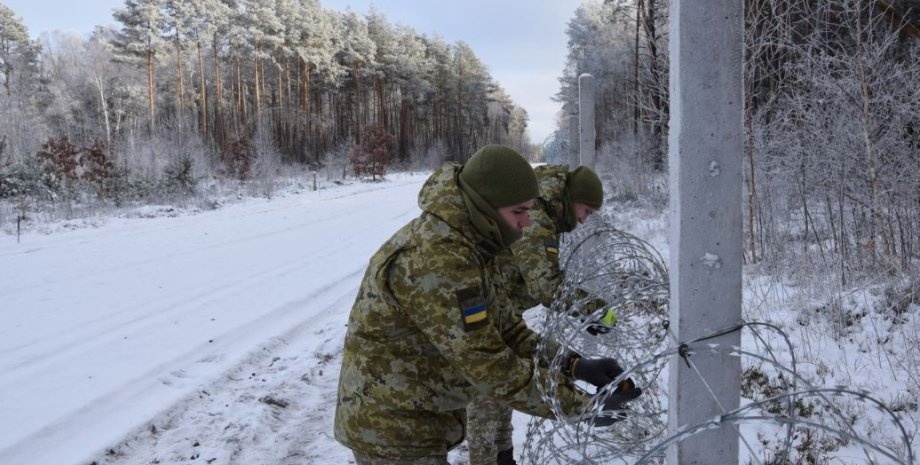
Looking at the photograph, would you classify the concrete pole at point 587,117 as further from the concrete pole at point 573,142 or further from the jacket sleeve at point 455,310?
the jacket sleeve at point 455,310

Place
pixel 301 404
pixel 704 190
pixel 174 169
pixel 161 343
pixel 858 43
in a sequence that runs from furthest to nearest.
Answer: pixel 174 169
pixel 858 43
pixel 161 343
pixel 301 404
pixel 704 190

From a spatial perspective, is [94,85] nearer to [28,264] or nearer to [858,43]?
[28,264]

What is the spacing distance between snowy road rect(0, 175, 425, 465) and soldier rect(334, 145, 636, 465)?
176cm

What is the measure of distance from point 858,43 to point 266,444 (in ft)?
20.1

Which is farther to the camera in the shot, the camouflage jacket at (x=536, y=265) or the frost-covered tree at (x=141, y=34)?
the frost-covered tree at (x=141, y=34)

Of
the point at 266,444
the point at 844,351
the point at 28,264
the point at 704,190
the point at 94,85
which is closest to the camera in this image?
the point at 704,190

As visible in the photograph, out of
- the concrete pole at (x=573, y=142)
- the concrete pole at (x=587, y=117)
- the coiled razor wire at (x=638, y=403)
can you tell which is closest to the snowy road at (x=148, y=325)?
the coiled razor wire at (x=638, y=403)

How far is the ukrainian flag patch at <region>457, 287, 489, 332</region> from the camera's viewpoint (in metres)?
1.68

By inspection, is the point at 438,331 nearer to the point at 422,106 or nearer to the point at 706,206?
the point at 706,206

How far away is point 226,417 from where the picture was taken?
11.8 feet

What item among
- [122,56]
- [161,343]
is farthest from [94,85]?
[161,343]

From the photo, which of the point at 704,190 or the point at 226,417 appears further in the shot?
the point at 226,417

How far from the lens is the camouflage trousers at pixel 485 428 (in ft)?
9.45

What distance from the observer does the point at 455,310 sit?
1.67 m
